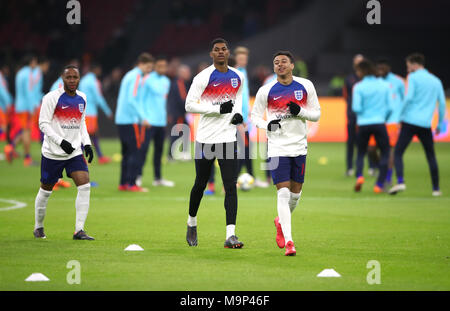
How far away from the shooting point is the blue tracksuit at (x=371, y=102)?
15.5 metres

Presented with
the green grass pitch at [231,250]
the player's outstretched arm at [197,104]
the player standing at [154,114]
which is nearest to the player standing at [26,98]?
the green grass pitch at [231,250]

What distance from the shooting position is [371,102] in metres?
15.6

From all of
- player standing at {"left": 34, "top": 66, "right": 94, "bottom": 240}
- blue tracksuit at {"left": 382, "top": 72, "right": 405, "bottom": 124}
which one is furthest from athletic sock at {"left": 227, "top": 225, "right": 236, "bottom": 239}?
blue tracksuit at {"left": 382, "top": 72, "right": 405, "bottom": 124}

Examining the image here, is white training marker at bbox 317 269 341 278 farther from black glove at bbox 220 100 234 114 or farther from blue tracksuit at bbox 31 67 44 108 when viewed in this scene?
blue tracksuit at bbox 31 67 44 108

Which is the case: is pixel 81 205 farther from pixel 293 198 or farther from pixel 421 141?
pixel 421 141

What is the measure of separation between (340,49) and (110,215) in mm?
24046

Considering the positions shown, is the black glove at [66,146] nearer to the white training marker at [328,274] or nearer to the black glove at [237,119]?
the black glove at [237,119]

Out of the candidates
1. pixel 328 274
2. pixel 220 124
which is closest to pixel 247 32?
pixel 220 124

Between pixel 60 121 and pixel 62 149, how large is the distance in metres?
0.36
